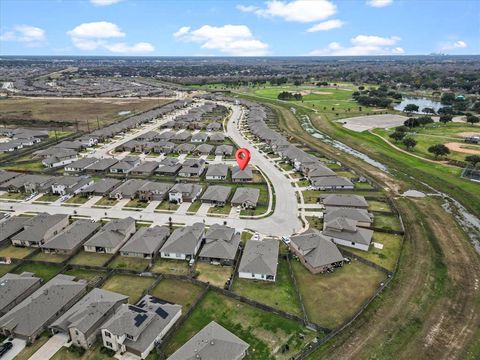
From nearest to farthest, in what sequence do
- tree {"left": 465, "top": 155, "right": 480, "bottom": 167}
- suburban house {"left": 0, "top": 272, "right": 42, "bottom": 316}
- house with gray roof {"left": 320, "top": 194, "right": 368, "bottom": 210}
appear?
1. suburban house {"left": 0, "top": 272, "right": 42, "bottom": 316}
2. house with gray roof {"left": 320, "top": 194, "right": 368, "bottom": 210}
3. tree {"left": 465, "top": 155, "right": 480, "bottom": 167}

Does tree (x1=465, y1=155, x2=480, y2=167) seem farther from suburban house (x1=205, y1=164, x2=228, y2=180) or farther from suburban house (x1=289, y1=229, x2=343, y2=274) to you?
suburban house (x1=205, y1=164, x2=228, y2=180)

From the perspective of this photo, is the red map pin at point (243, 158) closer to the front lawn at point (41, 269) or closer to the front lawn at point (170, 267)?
the front lawn at point (170, 267)

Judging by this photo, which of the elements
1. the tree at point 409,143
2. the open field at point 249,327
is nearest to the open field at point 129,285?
the open field at point 249,327

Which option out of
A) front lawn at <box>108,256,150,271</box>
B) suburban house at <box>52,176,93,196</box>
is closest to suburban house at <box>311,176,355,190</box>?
front lawn at <box>108,256,150,271</box>

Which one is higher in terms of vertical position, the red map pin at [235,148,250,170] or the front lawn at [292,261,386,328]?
the red map pin at [235,148,250,170]

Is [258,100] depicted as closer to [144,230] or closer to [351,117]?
[351,117]

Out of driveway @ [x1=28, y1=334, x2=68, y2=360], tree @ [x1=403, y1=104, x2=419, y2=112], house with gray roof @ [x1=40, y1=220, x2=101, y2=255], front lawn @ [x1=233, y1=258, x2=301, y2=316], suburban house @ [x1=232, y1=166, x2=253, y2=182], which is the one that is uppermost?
tree @ [x1=403, y1=104, x2=419, y2=112]
